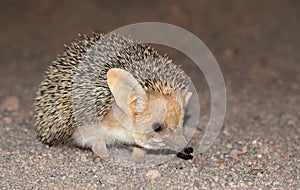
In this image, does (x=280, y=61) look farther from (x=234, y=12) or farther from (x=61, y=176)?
(x=61, y=176)

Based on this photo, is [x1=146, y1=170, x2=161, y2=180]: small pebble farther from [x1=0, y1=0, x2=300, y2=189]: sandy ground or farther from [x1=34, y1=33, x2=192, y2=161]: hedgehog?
[x1=34, y1=33, x2=192, y2=161]: hedgehog

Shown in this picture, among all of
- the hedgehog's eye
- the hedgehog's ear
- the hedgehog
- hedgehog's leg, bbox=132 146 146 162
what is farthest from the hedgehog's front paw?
the hedgehog's eye

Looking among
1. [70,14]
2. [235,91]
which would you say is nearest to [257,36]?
[235,91]

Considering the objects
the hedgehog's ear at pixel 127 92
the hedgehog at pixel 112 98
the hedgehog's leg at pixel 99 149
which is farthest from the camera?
the hedgehog's leg at pixel 99 149

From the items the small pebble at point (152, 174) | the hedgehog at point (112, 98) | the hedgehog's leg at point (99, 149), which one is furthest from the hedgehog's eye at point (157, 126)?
the hedgehog's leg at point (99, 149)

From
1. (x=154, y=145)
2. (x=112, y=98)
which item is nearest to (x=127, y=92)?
(x=112, y=98)

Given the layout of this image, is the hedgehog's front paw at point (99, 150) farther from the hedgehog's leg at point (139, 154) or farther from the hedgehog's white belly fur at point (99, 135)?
the hedgehog's leg at point (139, 154)

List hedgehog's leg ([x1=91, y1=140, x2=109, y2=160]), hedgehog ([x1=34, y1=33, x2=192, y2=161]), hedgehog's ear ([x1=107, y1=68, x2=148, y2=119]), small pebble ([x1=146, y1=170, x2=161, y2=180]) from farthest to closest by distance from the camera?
hedgehog's leg ([x1=91, y1=140, x2=109, y2=160])
small pebble ([x1=146, y1=170, x2=161, y2=180])
hedgehog ([x1=34, y1=33, x2=192, y2=161])
hedgehog's ear ([x1=107, y1=68, x2=148, y2=119])
